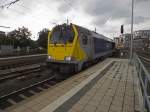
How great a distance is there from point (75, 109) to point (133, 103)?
5.94 ft

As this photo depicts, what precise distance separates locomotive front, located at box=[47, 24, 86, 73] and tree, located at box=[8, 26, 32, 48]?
199ft

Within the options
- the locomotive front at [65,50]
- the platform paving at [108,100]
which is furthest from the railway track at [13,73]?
the platform paving at [108,100]

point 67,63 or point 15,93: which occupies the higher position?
point 67,63

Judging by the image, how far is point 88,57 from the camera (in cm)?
1493

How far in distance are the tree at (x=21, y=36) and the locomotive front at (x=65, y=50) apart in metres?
60.6

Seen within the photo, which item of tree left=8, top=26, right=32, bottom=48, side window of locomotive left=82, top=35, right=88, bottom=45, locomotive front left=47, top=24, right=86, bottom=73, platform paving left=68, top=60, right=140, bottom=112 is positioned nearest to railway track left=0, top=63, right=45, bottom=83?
locomotive front left=47, top=24, right=86, bottom=73

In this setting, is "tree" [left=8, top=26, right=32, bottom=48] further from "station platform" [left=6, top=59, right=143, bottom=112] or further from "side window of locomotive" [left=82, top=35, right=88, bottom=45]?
"station platform" [left=6, top=59, right=143, bottom=112]

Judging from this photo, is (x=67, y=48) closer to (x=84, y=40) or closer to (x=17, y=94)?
(x=84, y=40)

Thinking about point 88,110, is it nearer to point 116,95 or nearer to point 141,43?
point 116,95

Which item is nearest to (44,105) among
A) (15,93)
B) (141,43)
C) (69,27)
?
(15,93)

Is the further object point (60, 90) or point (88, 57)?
point (88, 57)

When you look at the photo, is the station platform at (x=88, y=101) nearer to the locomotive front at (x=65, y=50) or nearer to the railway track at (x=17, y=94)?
the railway track at (x=17, y=94)

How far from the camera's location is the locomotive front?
12.2 metres

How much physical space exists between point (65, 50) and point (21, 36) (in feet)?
211
